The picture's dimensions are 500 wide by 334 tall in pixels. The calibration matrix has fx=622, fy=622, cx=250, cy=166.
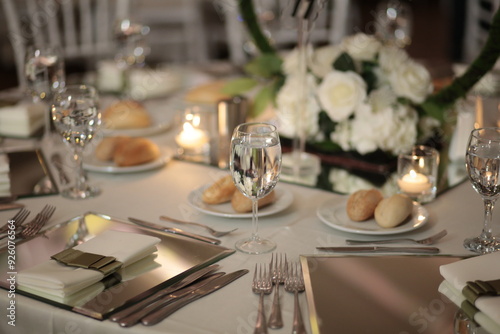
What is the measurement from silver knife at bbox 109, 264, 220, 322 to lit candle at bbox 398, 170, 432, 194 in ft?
1.82

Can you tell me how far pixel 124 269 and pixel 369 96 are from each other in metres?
0.87

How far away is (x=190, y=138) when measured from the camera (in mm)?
1797

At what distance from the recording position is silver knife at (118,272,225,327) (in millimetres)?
898

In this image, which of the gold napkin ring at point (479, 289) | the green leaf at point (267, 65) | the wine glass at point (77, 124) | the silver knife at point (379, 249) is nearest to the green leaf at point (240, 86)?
the green leaf at point (267, 65)

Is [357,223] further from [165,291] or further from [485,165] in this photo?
[165,291]

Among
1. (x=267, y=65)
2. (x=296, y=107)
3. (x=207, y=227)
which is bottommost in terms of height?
(x=207, y=227)

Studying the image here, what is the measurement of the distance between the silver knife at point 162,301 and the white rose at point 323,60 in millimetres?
850

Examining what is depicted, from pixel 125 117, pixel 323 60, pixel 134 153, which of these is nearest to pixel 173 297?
pixel 134 153

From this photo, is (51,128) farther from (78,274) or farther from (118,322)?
(118,322)

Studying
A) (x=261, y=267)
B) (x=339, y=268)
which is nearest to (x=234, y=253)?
(x=261, y=267)

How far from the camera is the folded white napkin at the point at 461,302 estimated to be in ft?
2.84

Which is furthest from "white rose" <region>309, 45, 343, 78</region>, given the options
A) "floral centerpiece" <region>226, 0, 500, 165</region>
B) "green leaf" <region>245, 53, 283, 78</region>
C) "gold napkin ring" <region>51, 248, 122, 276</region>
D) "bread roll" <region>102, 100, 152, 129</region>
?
"gold napkin ring" <region>51, 248, 122, 276</region>

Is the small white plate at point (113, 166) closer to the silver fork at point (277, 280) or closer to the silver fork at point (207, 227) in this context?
the silver fork at point (207, 227)

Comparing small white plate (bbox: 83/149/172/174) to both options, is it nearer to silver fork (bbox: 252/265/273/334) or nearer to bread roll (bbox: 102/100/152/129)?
bread roll (bbox: 102/100/152/129)
